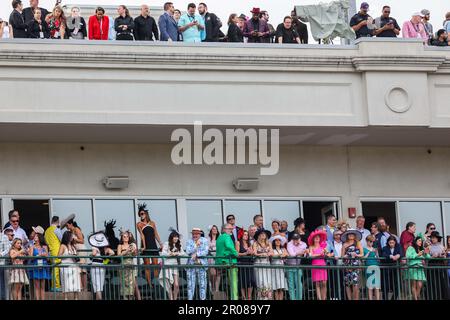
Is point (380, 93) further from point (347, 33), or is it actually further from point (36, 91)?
point (36, 91)

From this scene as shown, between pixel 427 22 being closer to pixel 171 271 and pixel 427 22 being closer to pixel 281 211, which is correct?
pixel 281 211

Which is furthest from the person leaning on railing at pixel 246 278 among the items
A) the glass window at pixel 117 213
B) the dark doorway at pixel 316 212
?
the dark doorway at pixel 316 212

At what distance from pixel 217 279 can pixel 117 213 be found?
5.55m

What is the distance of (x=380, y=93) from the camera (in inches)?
1406

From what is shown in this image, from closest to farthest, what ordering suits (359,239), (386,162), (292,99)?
(359,239) < (292,99) < (386,162)

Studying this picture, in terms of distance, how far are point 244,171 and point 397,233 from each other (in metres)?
4.16

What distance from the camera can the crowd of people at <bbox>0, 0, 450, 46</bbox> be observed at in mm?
34406

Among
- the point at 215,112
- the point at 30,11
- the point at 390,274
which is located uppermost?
the point at 30,11

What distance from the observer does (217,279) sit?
31.4 meters

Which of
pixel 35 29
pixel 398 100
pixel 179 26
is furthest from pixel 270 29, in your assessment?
pixel 35 29

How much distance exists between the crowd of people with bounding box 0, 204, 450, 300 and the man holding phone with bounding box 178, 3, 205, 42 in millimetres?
4249

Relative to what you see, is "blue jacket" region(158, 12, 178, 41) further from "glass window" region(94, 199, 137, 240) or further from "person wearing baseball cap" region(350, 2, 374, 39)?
"person wearing baseball cap" region(350, 2, 374, 39)

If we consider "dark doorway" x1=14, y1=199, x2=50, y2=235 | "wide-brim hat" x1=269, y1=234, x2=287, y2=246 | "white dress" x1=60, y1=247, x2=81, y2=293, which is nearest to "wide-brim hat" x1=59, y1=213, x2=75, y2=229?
"dark doorway" x1=14, y1=199, x2=50, y2=235
